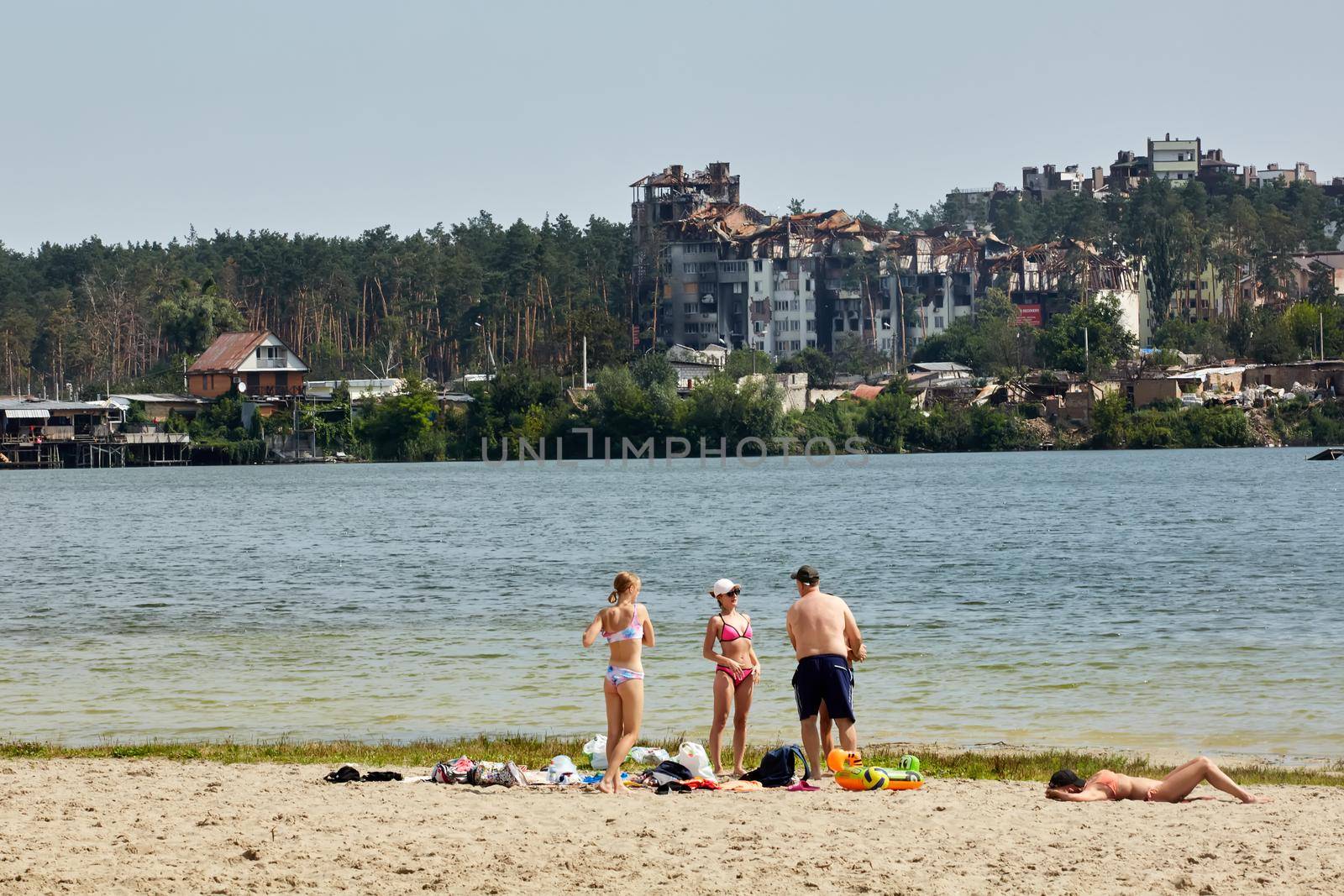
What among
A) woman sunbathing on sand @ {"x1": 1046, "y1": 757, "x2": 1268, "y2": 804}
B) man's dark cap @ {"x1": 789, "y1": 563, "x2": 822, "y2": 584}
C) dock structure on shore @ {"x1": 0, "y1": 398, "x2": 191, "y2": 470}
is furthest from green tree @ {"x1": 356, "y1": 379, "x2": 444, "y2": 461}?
woman sunbathing on sand @ {"x1": 1046, "y1": 757, "x2": 1268, "y2": 804}

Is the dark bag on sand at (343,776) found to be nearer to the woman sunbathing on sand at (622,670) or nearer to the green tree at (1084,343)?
Result: the woman sunbathing on sand at (622,670)

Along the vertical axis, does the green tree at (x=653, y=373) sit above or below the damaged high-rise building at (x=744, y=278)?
below

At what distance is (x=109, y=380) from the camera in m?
178

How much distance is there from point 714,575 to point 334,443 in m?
116

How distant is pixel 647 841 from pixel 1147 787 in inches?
173

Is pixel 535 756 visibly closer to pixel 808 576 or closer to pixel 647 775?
pixel 647 775

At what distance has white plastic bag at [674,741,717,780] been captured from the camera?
15.1 m

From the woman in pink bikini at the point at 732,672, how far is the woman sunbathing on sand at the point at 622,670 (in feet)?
2.50

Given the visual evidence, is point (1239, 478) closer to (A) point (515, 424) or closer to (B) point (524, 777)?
(A) point (515, 424)

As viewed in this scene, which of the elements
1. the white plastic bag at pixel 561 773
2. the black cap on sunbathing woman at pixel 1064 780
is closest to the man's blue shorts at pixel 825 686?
the black cap on sunbathing woman at pixel 1064 780

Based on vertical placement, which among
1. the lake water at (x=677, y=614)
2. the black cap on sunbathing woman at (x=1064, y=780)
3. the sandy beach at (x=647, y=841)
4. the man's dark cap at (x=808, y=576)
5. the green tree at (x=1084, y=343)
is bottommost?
the lake water at (x=677, y=614)

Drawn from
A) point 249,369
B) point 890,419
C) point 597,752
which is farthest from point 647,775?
point 249,369

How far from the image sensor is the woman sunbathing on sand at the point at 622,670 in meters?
14.7

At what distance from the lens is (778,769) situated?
15.2m
